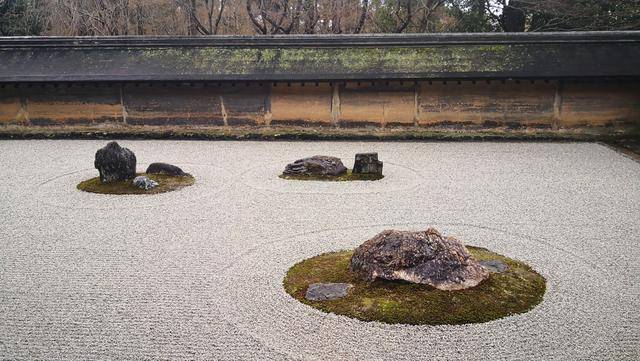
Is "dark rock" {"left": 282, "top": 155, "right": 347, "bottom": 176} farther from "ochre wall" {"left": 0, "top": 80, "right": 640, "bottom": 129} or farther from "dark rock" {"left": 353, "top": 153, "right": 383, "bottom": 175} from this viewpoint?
"ochre wall" {"left": 0, "top": 80, "right": 640, "bottom": 129}

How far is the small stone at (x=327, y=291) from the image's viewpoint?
567 cm

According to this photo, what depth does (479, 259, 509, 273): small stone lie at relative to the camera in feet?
20.6

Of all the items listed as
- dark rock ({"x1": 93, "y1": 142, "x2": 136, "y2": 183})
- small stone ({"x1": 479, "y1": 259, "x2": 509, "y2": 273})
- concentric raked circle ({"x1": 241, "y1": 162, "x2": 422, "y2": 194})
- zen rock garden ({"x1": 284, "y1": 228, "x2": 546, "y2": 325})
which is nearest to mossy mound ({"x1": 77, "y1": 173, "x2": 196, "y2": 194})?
dark rock ({"x1": 93, "y1": 142, "x2": 136, "y2": 183})

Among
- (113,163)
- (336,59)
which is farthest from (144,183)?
(336,59)

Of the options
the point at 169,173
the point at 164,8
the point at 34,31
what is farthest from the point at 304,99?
the point at 34,31

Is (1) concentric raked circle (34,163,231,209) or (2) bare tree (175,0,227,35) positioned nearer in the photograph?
(1) concentric raked circle (34,163,231,209)

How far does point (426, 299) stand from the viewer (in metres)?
5.50

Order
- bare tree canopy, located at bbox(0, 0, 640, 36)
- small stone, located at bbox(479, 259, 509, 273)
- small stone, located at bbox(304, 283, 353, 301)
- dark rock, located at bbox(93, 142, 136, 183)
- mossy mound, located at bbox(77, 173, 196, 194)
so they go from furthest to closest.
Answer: bare tree canopy, located at bbox(0, 0, 640, 36) → dark rock, located at bbox(93, 142, 136, 183) → mossy mound, located at bbox(77, 173, 196, 194) → small stone, located at bbox(479, 259, 509, 273) → small stone, located at bbox(304, 283, 353, 301)

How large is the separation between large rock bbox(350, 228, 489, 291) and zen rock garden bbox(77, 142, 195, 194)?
19.5ft

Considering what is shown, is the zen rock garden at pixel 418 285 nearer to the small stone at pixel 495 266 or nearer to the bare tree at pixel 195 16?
the small stone at pixel 495 266

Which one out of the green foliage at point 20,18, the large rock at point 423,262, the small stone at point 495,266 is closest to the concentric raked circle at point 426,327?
the small stone at point 495,266

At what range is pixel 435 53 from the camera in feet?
56.2

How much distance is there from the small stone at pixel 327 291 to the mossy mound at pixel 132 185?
18.4ft

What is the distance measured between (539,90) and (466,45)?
8.95 feet
